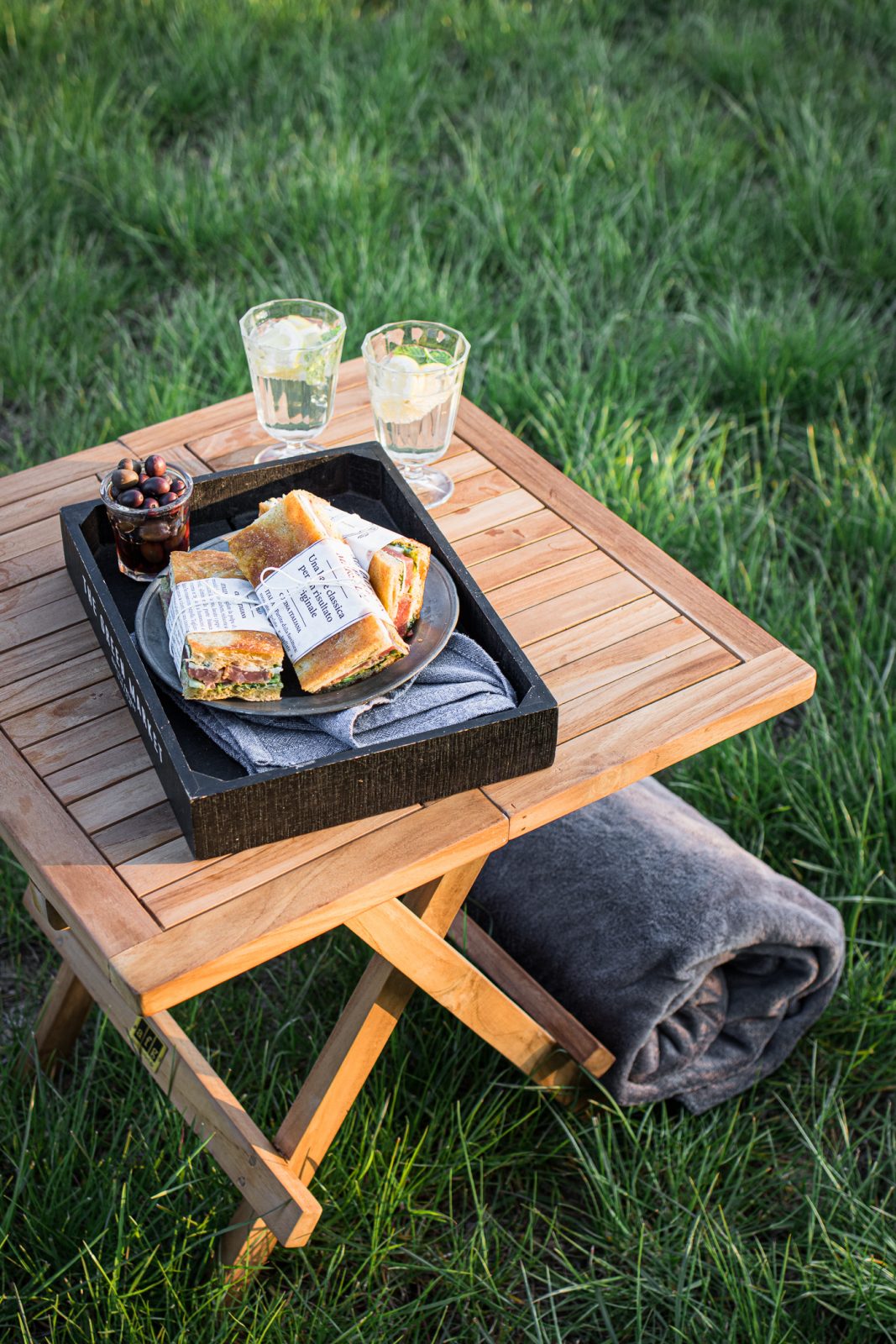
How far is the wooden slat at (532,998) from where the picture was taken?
1981 mm

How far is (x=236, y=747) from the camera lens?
4.58 ft

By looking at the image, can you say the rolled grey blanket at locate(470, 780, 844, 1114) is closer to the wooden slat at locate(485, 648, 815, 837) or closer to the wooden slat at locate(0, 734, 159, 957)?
the wooden slat at locate(485, 648, 815, 837)

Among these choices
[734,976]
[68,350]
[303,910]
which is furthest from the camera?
[68,350]

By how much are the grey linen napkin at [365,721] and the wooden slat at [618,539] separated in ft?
1.25

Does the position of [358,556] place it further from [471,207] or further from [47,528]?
[471,207]

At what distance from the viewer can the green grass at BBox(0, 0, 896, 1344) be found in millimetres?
1865

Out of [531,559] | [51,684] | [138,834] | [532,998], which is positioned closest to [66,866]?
[138,834]

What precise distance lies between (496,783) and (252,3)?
443cm

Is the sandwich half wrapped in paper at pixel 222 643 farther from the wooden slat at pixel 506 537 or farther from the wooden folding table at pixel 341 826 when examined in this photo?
the wooden slat at pixel 506 537

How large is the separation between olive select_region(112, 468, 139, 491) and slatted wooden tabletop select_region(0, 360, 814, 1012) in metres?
0.18

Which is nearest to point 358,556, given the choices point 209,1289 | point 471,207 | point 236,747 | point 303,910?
point 236,747

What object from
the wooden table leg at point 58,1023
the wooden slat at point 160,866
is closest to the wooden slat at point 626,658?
the wooden slat at point 160,866

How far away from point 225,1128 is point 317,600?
710 millimetres

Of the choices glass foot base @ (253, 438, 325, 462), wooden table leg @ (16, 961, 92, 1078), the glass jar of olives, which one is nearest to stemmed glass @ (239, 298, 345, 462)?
glass foot base @ (253, 438, 325, 462)
